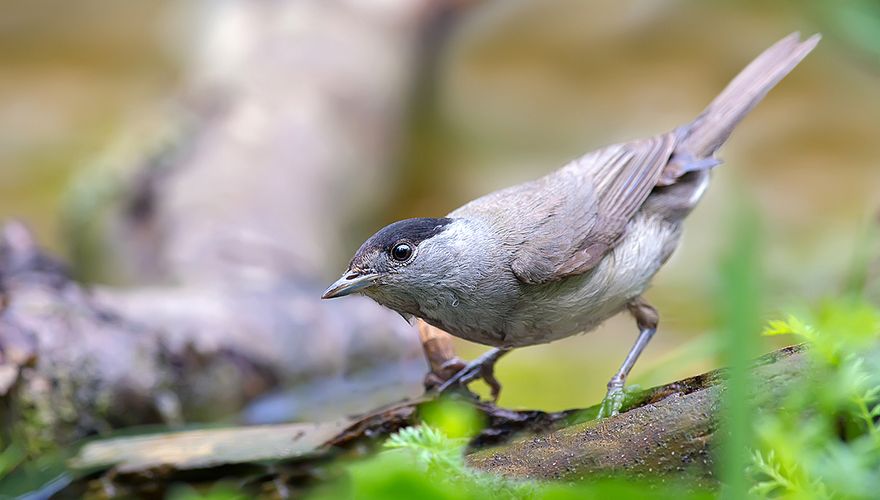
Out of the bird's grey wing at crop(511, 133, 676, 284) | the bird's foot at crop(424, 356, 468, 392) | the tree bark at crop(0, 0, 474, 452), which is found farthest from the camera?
the tree bark at crop(0, 0, 474, 452)

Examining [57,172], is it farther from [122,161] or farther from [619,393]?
[619,393]

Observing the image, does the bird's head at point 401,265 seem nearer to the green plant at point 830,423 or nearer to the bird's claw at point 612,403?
the bird's claw at point 612,403

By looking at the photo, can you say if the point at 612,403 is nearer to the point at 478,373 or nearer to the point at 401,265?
the point at 478,373

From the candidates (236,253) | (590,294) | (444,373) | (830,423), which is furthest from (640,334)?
(236,253)

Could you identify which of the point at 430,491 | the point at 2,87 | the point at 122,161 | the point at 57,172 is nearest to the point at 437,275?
the point at 430,491

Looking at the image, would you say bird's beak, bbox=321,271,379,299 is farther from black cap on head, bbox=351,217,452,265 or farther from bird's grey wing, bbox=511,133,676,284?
bird's grey wing, bbox=511,133,676,284

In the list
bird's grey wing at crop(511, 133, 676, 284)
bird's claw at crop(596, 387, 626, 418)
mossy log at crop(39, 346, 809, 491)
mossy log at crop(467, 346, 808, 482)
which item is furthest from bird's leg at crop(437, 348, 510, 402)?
mossy log at crop(467, 346, 808, 482)

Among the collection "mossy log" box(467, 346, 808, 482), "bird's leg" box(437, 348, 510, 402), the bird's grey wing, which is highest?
the bird's grey wing

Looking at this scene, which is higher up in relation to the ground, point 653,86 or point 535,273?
point 653,86
